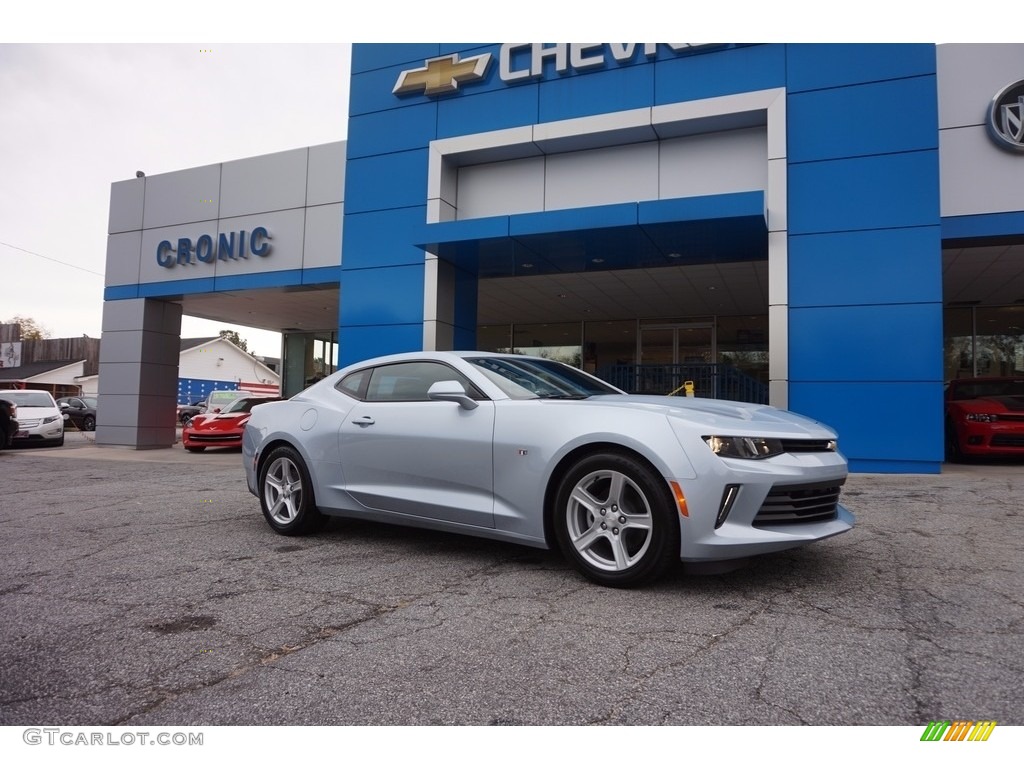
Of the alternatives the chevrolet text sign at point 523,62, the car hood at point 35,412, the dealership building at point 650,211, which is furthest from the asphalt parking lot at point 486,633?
the car hood at point 35,412

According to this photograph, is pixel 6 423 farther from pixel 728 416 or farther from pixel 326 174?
pixel 728 416

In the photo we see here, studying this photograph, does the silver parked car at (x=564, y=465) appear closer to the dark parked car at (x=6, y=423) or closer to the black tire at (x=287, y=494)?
the black tire at (x=287, y=494)

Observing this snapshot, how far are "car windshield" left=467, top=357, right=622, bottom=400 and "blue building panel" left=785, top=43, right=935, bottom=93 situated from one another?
6.97 m

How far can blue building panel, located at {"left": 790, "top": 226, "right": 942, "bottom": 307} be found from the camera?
8.60m

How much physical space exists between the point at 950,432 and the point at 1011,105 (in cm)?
493

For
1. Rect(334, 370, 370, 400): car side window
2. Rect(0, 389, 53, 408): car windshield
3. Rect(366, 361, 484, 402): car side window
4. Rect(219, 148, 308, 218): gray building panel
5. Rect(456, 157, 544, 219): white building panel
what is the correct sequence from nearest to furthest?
Rect(366, 361, 484, 402): car side window → Rect(334, 370, 370, 400): car side window → Rect(456, 157, 544, 219): white building panel → Rect(219, 148, 308, 218): gray building panel → Rect(0, 389, 53, 408): car windshield

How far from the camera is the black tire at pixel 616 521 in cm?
334

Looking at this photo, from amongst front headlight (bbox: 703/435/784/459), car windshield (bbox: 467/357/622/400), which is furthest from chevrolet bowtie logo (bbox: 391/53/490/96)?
front headlight (bbox: 703/435/784/459)

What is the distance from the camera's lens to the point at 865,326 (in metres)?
8.82

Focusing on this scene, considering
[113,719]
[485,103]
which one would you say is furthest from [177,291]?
[113,719]

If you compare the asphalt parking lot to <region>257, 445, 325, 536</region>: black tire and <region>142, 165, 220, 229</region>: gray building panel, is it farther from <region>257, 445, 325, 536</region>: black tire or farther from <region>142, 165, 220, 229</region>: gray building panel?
<region>142, 165, 220, 229</region>: gray building panel

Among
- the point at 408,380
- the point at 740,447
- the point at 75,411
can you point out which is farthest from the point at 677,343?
the point at 75,411

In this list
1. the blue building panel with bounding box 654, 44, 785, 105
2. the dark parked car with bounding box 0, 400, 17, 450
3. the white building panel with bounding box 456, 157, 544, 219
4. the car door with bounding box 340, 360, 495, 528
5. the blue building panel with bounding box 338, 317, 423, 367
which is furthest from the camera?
the dark parked car with bounding box 0, 400, 17, 450

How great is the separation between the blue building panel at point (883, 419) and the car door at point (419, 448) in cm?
634
